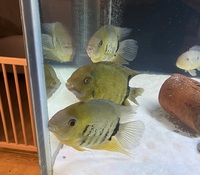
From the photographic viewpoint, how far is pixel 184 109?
2.77 ft

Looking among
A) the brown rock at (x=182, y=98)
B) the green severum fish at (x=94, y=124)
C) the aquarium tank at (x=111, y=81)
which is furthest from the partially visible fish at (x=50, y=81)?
the brown rock at (x=182, y=98)

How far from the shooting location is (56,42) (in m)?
0.64

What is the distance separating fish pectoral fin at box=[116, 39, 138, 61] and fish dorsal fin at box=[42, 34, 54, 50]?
154 millimetres

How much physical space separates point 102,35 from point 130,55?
0.35 ft

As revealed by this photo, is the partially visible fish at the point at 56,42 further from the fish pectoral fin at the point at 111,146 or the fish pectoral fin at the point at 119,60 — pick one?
the fish pectoral fin at the point at 111,146

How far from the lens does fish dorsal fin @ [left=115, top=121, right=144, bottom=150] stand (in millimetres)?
588

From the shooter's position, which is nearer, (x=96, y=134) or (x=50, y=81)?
(x=96, y=134)

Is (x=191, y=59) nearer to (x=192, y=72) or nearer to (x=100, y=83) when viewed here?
(x=192, y=72)

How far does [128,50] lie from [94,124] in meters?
A: 0.23

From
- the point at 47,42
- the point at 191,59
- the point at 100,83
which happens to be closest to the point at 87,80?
the point at 100,83

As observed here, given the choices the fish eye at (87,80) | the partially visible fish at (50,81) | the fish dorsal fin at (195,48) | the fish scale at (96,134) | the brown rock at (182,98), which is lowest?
the brown rock at (182,98)

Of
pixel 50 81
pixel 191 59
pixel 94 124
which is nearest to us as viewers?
pixel 94 124

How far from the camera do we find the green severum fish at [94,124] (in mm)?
532

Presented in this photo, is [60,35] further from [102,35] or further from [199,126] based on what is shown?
[199,126]
